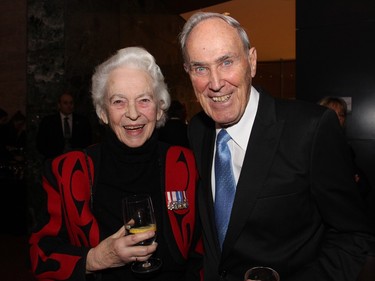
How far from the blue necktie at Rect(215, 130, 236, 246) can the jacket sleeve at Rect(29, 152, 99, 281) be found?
62 centimetres

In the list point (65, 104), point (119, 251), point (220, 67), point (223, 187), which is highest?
point (65, 104)

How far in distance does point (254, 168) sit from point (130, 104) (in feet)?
2.48

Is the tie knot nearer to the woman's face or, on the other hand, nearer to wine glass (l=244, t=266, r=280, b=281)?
the woman's face

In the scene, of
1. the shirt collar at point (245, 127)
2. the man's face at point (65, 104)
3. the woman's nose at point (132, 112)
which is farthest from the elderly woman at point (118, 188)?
the man's face at point (65, 104)

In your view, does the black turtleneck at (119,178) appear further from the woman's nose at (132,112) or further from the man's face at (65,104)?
the man's face at (65,104)

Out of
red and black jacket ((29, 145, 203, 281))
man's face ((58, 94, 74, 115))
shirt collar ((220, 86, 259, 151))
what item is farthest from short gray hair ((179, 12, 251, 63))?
Result: man's face ((58, 94, 74, 115))

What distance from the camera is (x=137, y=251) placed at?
5.16ft

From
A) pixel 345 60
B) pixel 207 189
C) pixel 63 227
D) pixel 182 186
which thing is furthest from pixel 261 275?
pixel 345 60

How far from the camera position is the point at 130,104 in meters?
1.95

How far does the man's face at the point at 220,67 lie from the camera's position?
5.36 ft

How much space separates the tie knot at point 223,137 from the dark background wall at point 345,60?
11.6 feet

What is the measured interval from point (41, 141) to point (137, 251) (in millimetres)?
4650

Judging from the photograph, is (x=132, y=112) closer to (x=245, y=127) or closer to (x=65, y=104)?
(x=245, y=127)

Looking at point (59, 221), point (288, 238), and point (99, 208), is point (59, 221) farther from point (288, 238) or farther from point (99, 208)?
point (288, 238)
